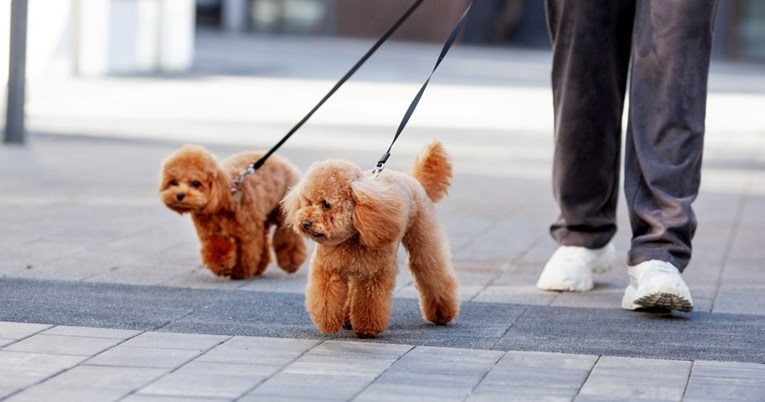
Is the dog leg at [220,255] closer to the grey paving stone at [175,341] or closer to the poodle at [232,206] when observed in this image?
the poodle at [232,206]

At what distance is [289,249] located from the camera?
5.69 m

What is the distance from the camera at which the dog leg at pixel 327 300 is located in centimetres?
430

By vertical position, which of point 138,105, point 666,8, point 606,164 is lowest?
point 138,105

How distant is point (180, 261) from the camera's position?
6000 millimetres

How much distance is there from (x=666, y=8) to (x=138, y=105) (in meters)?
10.3

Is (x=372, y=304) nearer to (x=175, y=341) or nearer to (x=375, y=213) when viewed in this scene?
(x=375, y=213)

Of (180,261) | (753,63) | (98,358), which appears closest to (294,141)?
(180,261)

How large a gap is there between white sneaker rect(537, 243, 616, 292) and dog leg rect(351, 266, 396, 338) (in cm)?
120

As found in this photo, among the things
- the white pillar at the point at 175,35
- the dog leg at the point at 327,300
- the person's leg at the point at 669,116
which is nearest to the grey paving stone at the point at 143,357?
the dog leg at the point at 327,300

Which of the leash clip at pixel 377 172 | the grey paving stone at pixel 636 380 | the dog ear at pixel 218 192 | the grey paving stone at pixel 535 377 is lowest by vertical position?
the grey paving stone at pixel 535 377

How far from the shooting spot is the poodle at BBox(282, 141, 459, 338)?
406cm

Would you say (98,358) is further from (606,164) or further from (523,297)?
(606,164)

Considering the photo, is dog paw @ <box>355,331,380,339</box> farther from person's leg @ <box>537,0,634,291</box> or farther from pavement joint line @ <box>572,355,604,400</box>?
person's leg @ <box>537,0,634,291</box>

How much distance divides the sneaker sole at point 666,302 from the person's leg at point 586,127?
599mm
